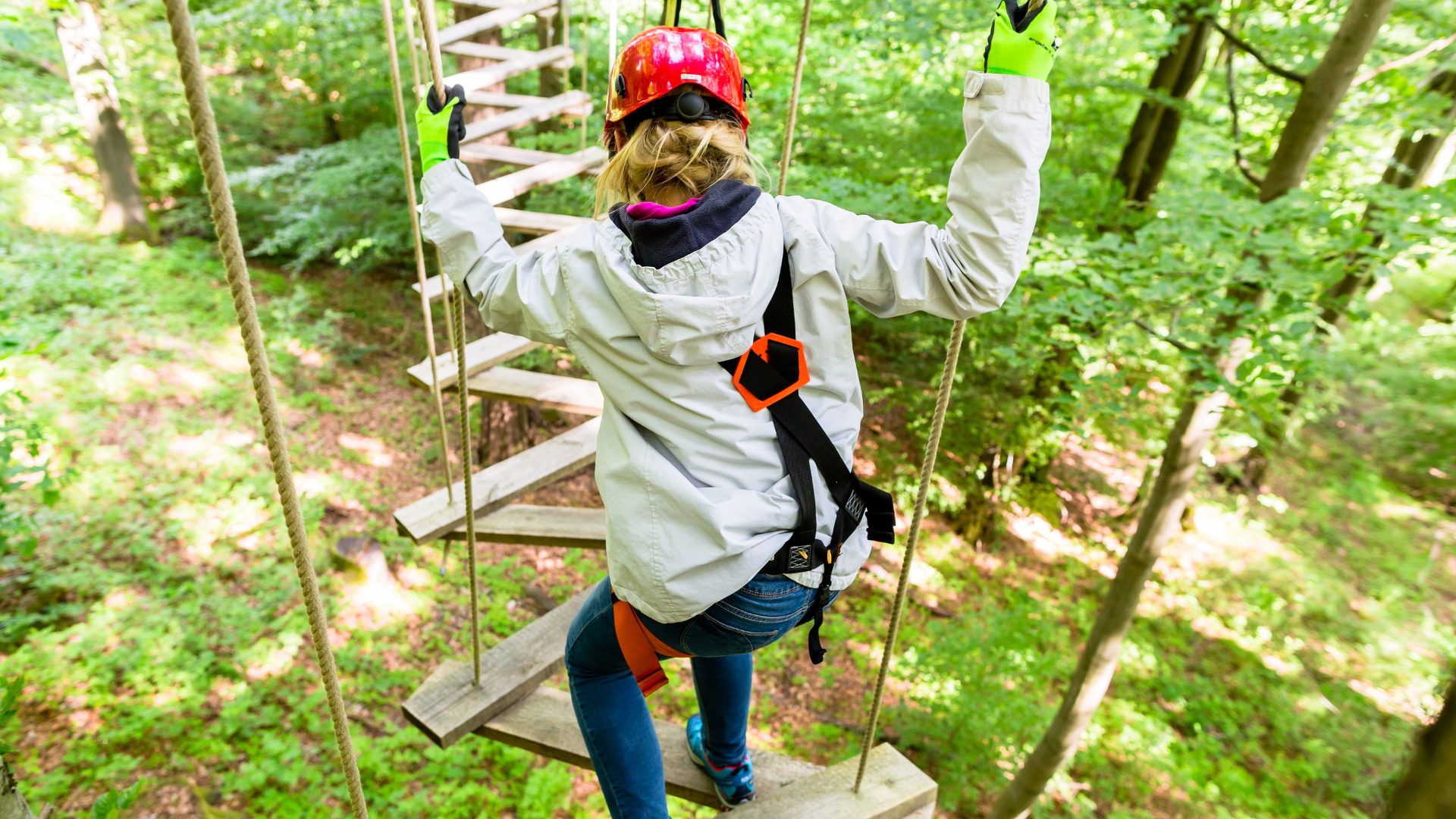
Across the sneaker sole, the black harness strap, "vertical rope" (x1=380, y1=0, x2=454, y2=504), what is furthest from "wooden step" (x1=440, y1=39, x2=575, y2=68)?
the sneaker sole

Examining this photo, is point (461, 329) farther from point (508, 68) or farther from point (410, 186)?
point (508, 68)

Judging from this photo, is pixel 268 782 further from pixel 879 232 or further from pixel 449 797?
pixel 879 232

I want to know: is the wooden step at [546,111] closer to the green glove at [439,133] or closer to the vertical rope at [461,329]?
the vertical rope at [461,329]

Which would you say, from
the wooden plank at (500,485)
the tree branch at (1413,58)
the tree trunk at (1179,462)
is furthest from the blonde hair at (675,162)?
the tree branch at (1413,58)

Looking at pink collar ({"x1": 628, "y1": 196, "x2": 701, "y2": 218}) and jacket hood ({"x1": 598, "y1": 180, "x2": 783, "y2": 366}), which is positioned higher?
pink collar ({"x1": 628, "y1": 196, "x2": 701, "y2": 218})

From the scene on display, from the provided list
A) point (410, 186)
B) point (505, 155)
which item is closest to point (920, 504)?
point (410, 186)

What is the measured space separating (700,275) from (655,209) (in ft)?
0.45

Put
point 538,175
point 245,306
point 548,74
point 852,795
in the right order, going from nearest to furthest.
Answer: point 245,306, point 852,795, point 538,175, point 548,74

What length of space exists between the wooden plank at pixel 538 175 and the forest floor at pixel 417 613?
1936 mm

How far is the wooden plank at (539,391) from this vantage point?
7.75 feet

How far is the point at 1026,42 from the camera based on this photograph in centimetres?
104

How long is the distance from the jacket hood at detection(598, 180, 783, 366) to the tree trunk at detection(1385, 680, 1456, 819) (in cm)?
81

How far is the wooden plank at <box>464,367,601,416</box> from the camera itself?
236 cm

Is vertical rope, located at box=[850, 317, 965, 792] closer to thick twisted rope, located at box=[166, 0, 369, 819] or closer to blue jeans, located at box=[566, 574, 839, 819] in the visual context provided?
blue jeans, located at box=[566, 574, 839, 819]
